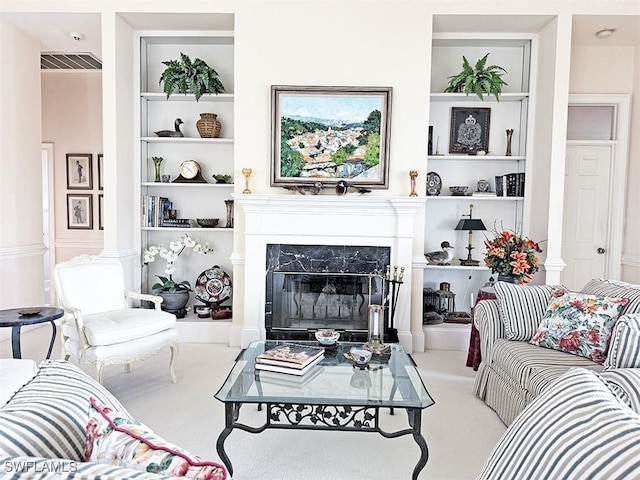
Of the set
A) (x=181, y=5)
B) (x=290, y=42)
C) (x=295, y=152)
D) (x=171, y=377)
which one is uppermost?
(x=181, y=5)

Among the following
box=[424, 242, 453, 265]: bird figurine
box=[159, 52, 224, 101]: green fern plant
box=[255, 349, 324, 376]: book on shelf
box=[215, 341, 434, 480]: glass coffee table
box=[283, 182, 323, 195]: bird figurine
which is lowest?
box=[215, 341, 434, 480]: glass coffee table

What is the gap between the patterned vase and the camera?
14.7ft

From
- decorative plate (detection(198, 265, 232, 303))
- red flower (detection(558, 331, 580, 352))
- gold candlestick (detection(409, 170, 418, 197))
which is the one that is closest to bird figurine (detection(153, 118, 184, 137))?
decorative plate (detection(198, 265, 232, 303))

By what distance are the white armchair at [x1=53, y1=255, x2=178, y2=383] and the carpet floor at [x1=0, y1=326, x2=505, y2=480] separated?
228 mm

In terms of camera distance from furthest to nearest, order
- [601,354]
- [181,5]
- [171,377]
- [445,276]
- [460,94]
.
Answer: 1. [445,276]
2. [460,94]
3. [181,5]
4. [171,377]
5. [601,354]

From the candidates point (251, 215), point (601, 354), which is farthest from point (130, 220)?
point (601, 354)

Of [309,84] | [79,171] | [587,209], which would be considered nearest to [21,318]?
[309,84]

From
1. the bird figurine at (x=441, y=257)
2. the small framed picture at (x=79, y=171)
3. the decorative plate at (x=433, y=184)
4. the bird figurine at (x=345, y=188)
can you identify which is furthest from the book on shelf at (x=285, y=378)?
the small framed picture at (x=79, y=171)

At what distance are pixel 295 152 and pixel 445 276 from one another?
6.81 feet

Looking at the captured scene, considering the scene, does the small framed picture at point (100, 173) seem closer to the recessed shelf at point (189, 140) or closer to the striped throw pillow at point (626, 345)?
the recessed shelf at point (189, 140)

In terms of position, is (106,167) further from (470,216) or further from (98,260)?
(470,216)

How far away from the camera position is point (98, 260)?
11.5 ft

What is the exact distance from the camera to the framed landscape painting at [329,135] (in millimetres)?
4121

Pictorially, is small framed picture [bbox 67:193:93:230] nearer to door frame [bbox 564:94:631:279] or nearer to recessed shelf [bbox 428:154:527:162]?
recessed shelf [bbox 428:154:527:162]
